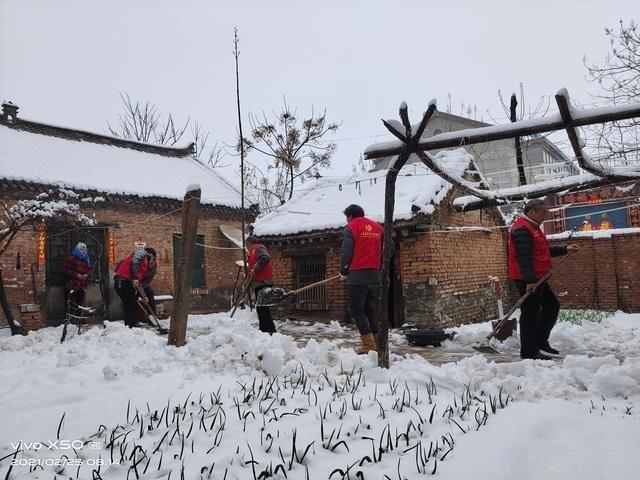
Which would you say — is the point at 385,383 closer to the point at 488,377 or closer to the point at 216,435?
the point at 488,377

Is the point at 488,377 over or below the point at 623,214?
below

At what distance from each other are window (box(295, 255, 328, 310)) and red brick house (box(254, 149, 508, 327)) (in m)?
0.03

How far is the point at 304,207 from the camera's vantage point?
508 inches

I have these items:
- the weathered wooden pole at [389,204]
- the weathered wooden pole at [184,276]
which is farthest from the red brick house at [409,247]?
the weathered wooden pole at [184,276]

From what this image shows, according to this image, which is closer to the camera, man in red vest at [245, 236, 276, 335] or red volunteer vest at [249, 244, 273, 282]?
man in red vest at [245, 236, 276, 335]

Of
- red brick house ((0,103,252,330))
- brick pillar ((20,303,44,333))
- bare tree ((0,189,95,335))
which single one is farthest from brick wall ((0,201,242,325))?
brick pillar ((20,303,44,333))

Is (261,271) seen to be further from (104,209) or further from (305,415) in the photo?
(104,209)

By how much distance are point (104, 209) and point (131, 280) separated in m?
5.46

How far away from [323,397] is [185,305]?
2.68 meters

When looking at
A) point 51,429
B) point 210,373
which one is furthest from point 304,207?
point 51,429

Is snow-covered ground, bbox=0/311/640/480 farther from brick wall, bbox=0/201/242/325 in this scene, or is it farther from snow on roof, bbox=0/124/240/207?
snow on roof, bbox=0/124/240/207

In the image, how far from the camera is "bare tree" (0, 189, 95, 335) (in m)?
9.91

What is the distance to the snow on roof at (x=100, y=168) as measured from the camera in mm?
12891

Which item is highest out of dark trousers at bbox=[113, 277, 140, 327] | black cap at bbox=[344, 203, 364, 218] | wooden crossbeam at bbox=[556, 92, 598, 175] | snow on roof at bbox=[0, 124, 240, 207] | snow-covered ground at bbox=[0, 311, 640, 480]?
snow on roof at bbox=[0, 124, 240, 207]
